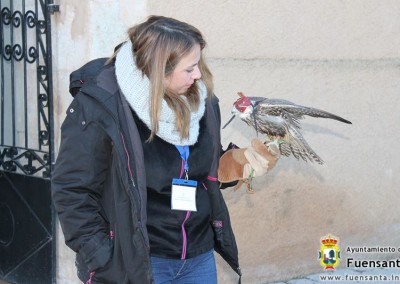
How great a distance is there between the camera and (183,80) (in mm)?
3035

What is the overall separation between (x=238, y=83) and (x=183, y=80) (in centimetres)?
230

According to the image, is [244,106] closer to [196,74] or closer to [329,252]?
[196,74]

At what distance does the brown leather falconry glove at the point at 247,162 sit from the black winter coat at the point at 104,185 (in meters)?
0.71

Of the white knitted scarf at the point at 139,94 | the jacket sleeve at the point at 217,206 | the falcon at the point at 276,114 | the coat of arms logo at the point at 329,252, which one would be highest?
the white knitted scarf at the point at 139,94

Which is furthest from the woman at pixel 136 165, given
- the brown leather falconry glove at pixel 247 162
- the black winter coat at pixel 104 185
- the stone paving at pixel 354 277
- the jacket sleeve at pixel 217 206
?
the stone paving at pixel 354 277

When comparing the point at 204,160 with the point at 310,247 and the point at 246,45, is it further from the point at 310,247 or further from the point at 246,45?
the point at 310,247

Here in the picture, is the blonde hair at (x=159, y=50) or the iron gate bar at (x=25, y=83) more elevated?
the blonde hair at (x=159, y=50)

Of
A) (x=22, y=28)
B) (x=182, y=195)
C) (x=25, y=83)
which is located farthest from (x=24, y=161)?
(x=182, y=195)

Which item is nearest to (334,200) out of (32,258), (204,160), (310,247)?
(310,247)

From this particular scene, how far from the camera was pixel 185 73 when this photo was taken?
302 centimetres

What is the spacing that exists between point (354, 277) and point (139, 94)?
366 cm

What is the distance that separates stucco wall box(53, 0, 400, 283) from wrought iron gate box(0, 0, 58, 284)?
15cm

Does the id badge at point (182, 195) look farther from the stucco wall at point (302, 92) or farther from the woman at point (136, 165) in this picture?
the stucco wall at point (302, 92)

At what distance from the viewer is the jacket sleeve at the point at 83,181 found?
290 centimetres
